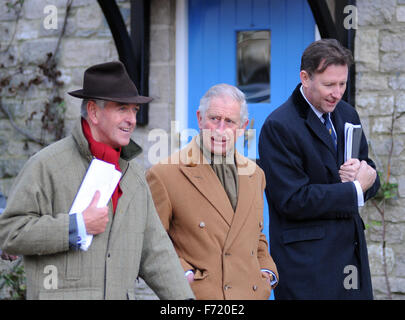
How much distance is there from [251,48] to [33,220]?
11.0ft

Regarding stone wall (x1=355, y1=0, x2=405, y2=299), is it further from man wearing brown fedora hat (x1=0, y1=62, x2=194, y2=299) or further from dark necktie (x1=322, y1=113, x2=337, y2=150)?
man wearing brown fedora hat (x1=0, y1=62, x2=194, y2=299)

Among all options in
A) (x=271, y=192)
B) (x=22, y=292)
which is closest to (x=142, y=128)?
(x=22, y=292)

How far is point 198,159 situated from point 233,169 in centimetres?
18

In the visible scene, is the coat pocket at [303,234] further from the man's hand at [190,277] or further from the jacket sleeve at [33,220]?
the jacket sleeve at [33,220]

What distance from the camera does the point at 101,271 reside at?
2.45m

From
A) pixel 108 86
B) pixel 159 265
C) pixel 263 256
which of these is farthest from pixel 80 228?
pixel 263 256

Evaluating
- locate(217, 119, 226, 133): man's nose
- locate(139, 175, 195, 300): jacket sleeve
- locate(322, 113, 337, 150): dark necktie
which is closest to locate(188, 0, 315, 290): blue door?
locate(322, 113, 337, 150): dark necktie

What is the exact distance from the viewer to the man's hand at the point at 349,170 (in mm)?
3279

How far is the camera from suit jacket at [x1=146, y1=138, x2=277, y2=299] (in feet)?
9.50

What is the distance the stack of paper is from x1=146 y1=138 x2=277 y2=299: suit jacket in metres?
0.63

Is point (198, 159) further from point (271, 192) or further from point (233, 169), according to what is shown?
point (271, 192)

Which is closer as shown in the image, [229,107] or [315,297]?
[229,107]

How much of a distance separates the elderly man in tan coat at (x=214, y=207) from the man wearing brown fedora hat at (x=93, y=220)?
226 millimetres

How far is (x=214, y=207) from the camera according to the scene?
294 centimetres
